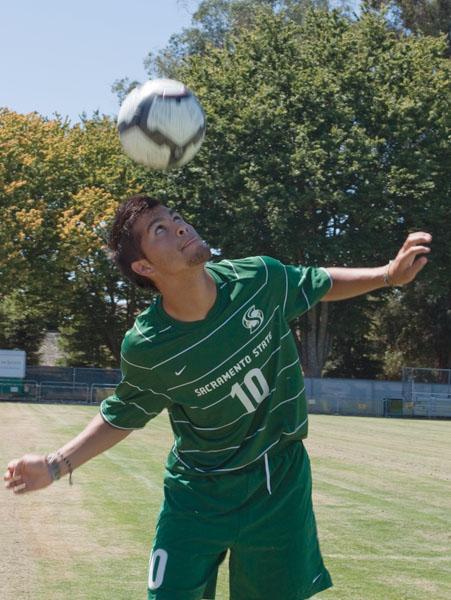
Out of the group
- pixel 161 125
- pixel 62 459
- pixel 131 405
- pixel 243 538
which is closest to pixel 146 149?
pixel 161 125

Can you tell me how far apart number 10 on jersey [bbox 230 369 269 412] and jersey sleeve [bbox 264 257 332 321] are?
346 mm

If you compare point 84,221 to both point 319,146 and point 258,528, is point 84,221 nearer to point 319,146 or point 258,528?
point 319,146

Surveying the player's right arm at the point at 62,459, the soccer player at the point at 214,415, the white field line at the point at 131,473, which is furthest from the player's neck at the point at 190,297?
the white field line at the point at 131,473

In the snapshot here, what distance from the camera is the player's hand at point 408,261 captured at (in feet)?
14.6

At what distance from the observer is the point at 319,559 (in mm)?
4504

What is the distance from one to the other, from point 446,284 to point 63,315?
1976 cm

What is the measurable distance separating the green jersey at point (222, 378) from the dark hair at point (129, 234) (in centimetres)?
23

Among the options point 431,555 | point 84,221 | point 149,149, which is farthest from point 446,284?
point 149,149

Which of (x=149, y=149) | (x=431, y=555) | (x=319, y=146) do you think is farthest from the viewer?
(x=319, y=146)

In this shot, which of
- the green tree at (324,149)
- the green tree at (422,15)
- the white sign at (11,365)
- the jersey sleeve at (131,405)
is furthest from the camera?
the green tree at (422,15)

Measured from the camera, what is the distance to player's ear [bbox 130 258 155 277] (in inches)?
178

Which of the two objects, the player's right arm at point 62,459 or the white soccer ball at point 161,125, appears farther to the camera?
the white soccer ball at point 161,125

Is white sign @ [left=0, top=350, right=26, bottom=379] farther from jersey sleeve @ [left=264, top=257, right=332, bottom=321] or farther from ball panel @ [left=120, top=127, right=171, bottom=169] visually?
jersey sleeve @ [left=264, top=257, right=332, bottom=321]

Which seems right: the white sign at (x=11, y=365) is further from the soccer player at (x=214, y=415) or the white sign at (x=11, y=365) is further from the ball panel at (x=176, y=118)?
the soccer player at (x=214, y=415)
